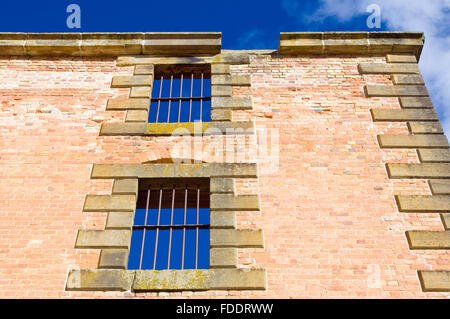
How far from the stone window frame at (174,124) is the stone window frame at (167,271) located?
0.87m

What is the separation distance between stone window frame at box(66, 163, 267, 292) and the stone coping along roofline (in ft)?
11.1

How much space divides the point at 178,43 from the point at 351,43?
12.6ft

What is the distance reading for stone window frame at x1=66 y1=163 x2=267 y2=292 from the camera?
6000 millimetres

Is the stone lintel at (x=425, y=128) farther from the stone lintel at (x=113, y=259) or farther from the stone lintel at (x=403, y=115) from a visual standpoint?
the stone lintel at (x=113, y=259)

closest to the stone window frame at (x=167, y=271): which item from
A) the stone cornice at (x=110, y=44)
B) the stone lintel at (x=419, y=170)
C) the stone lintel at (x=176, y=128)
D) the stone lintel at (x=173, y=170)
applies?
the stone lintel at (x=173, y=170)

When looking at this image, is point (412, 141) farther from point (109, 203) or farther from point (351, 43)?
point (109, 203)

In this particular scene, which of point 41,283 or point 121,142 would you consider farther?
point 121,142

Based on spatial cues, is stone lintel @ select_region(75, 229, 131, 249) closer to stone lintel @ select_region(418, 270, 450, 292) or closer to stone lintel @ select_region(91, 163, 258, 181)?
stone lintel @ select_region(91, 163, 258, 181)

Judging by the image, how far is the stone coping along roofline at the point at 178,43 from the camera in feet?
31.0

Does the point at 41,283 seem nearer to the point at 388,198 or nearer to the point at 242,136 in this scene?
the point at 242,136

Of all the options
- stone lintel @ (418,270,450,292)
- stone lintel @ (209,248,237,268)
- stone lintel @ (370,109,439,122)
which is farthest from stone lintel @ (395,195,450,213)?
stone lintel @ (209,248,237,268)
